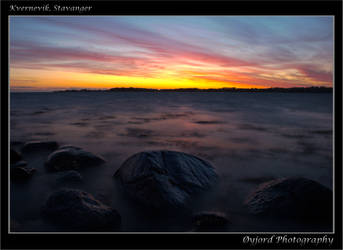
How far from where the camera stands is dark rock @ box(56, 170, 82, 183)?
15.8ft

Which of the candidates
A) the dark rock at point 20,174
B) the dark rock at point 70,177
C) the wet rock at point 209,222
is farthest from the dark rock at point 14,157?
the wet rock at point 209,222

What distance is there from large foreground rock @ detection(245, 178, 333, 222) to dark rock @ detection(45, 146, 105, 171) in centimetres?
425

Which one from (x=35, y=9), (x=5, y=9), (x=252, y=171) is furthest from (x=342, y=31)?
(x=5, y=9)

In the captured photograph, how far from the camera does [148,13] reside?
3.52m

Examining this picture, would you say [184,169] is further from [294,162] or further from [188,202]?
[294,162]

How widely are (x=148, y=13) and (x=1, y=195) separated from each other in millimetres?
3765

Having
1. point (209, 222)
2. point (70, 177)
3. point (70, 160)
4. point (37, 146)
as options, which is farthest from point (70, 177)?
point (209, 222)

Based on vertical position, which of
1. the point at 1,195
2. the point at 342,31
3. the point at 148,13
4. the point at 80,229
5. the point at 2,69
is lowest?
the point at 80,229

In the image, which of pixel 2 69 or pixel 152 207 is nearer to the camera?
pixel 2 69

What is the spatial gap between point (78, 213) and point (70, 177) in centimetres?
180

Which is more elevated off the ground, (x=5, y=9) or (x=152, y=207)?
(x=5, y=9)

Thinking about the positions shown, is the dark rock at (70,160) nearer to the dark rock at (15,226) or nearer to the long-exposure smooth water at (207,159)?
the long-exposure smooth water at (207,159)

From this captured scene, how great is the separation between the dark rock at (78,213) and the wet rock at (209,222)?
130cm

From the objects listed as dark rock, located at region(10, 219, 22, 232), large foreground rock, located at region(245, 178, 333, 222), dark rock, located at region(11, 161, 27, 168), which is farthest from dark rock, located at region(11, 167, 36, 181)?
large foreground rock, located at region(245, 178, 333, 222)
